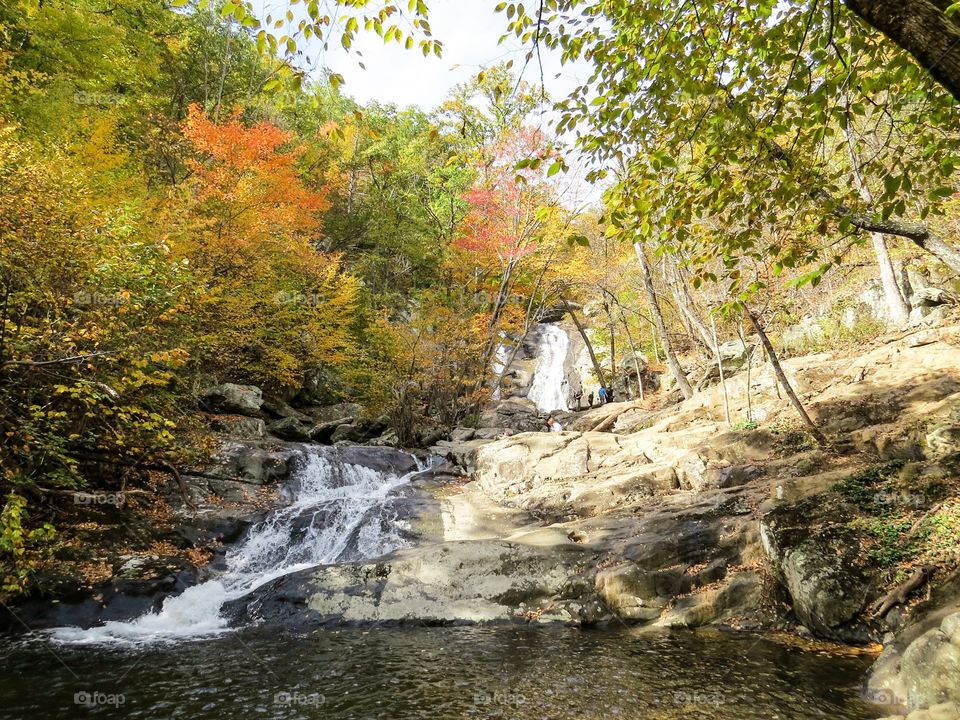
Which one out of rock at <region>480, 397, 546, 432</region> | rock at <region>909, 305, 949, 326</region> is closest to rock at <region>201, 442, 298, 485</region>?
rock at <region>480, 397, 546, 432</region>

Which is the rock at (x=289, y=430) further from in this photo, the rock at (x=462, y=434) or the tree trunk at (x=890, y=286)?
the tree trunk at (x=890, y=286)

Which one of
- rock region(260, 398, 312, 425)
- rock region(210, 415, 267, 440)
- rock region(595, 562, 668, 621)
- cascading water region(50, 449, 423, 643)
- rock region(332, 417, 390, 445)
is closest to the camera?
A: rock region(595, 562, 668, 621)

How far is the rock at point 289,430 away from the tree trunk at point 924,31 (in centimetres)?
1741

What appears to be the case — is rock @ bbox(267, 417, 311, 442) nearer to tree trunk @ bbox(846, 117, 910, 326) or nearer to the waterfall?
the waterfall

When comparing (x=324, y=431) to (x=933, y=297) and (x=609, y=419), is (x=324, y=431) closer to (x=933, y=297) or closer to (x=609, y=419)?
(x=609, y=419)

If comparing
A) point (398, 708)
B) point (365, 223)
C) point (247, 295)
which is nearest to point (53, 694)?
point (398, 708)

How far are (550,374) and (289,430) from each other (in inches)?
656

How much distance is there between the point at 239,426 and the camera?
15891mm

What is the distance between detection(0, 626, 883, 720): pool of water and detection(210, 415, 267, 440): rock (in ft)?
29.0

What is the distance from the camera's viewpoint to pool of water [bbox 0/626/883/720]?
4914mm

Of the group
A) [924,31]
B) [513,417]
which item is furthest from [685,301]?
[924,31]

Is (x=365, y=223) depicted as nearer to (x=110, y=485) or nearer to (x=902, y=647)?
(x=110, y=485)

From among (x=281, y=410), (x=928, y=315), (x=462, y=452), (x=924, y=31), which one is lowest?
(x=462, y=452)

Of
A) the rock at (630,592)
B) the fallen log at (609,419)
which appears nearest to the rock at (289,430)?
the fallen log at (609,419)
